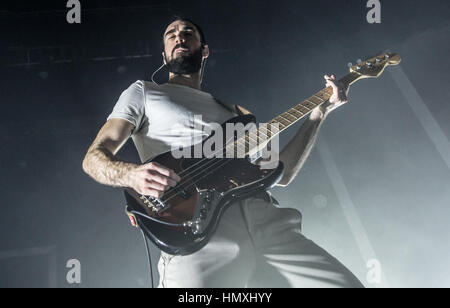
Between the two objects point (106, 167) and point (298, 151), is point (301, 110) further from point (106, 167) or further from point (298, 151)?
point (106, 167)

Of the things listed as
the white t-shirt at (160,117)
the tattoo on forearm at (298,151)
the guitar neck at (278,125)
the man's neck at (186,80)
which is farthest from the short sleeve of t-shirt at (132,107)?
the tattoo on forearm at (298,151)

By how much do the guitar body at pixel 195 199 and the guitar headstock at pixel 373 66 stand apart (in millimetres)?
1039

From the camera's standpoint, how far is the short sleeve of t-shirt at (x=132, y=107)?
1608 mm

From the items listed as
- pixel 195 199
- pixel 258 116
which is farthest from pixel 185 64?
pixel 258 116

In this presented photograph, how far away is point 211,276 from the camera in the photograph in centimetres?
130

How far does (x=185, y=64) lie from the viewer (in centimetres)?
202

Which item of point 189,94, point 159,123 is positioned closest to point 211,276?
point 159,123

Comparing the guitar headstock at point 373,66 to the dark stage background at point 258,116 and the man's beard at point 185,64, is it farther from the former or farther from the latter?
the dark stage background at point 258,116

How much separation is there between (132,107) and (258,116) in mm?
2642

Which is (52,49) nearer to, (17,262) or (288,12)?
(17,262)

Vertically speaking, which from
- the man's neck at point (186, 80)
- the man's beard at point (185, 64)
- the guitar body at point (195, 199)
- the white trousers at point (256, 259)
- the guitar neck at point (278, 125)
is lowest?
the white trousers at point (256, 259)

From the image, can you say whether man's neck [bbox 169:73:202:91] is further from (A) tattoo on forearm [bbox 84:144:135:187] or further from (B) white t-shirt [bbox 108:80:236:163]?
(A) tattoo on forearm [bbox 84:144:135:187]

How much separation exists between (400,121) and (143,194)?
11.0 ft

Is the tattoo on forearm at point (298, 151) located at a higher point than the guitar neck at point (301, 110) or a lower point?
lower
